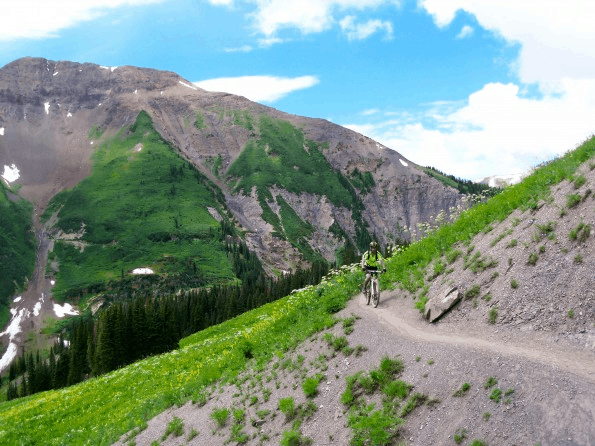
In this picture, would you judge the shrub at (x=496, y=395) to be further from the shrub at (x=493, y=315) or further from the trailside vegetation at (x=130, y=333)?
the trailside vegetation at (x=130, y=333)

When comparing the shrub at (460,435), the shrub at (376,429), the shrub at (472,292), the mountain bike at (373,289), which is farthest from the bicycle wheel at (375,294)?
the shrub at (460,435)

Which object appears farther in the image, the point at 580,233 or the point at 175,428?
the point at 175,428

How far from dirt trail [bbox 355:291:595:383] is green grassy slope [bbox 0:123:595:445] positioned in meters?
3.46

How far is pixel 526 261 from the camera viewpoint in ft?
48.1

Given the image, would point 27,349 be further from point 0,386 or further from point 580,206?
point 580,206

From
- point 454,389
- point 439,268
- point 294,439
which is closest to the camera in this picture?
point 454,389

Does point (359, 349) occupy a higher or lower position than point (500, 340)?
lower

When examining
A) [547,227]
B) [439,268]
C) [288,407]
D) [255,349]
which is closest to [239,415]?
[288,407]

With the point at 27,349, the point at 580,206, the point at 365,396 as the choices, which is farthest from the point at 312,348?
the point at 27,349

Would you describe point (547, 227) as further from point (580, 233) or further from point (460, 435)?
point (460, 435)

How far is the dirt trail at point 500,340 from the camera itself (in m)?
10.1

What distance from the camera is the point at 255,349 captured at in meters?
21.5

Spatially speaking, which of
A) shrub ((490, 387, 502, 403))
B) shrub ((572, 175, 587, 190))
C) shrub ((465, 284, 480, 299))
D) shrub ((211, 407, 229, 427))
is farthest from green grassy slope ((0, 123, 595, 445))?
shrub ((490, 387, 502, 403))

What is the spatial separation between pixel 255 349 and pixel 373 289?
22.2ft
